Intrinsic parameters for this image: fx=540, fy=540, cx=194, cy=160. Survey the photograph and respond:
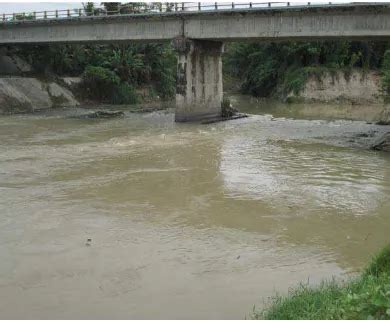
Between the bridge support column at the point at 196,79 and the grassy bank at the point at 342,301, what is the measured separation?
951 inches

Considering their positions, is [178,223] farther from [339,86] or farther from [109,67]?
[339,86]

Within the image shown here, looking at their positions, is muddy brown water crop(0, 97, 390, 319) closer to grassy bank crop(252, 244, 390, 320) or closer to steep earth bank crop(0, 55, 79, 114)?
grassy bank crop(252, 244, 390, 320)

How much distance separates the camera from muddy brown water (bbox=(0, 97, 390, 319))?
770 centimetres

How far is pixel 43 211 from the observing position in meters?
12.1

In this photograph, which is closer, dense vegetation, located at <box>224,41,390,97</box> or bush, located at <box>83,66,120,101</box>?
bush, located at <box>83,66,120,101</box>

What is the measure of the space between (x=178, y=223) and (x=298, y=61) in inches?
1628

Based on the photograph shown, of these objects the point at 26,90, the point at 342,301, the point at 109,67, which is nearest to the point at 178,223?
the point at 342,301

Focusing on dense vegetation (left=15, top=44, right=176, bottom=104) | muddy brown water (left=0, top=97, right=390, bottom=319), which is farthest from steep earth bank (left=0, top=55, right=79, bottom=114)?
muddy brown water (left=0, top=97, right=390, bottom=319)

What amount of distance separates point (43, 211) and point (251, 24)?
20.0m

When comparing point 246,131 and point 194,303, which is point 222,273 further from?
point 246,131

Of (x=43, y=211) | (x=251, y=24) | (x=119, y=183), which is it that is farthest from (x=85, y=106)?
(x=43, y=211)

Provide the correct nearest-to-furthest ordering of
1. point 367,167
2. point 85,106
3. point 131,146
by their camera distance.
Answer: point 367,167
point 131,146
point 85,106

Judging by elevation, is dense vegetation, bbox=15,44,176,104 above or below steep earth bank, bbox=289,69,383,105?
above

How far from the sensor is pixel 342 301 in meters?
5.66
